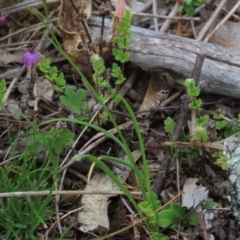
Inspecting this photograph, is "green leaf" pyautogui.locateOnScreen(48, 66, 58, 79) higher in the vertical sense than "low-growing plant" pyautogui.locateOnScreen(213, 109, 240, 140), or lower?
higher

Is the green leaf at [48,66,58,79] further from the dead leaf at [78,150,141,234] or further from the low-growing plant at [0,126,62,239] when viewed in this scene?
the dead leaf at [78,150,141,234]

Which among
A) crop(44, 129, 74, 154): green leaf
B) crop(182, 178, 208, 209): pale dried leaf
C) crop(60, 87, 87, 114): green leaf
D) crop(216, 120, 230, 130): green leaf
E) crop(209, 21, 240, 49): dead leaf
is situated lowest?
crop(182, 178, 208, 209): pale dried leaf

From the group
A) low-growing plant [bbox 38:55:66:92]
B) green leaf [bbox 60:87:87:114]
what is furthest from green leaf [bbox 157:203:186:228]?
low-growing plant [bbox 38:55:66:92]

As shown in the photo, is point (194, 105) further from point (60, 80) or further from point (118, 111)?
point (60, 80)

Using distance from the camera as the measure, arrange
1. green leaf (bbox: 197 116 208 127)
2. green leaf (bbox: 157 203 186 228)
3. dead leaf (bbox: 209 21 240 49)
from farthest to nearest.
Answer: dead leaf (bbox: 209 21 240 49) < green leaf (bbox: 197 116 208 127) < green leaf (bbox: 157 203 186 228)

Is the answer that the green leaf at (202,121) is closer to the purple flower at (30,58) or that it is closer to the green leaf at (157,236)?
the green leaf at (157,236)

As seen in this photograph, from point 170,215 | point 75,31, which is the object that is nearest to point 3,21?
point 75,31

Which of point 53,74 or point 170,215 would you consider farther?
point 53,74
